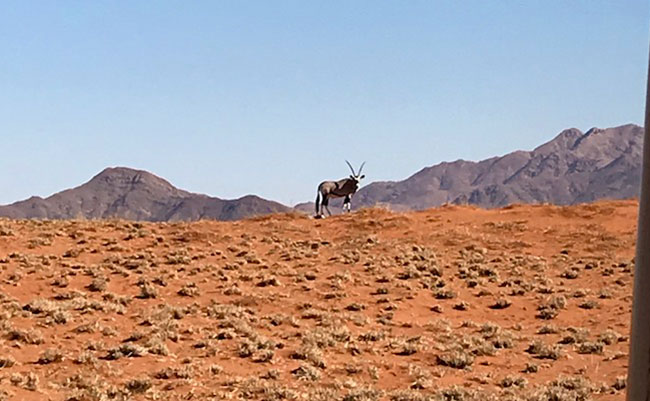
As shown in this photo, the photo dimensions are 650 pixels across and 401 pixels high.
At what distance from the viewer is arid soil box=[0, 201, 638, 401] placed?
9883mm

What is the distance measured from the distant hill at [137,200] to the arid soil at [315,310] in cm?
7145

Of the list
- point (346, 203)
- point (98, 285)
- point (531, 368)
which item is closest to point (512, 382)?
point (531, 368)

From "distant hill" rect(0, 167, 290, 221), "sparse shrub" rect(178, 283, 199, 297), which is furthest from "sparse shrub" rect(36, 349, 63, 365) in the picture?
"distant hill" rect(0, 167, 290, 221)

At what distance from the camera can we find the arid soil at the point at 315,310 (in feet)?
32.4

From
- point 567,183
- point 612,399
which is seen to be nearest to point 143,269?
point 612,399

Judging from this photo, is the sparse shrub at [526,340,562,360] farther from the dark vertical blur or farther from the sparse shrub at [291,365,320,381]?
the dark vertical blur

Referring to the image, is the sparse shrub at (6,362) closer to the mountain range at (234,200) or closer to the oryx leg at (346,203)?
the oryx leg at (346,203)

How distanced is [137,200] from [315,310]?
115 metres

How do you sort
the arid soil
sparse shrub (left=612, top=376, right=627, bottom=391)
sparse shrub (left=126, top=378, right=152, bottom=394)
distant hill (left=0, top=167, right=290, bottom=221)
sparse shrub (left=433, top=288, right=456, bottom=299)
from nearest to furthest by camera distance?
sparse shrub (left=126, top=378, right=152, bottom=394)
sparse shrub (left=612, top=376, right=627, bottom=391)
the arid soil
sparse shrub (left=433, top=288, right=456, bottom=299)
distant hill (left=0, top=167, right=290, bottom=221)

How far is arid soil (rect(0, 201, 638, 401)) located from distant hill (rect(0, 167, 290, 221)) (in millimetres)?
71453

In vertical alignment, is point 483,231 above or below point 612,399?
above

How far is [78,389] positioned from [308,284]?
982 cm

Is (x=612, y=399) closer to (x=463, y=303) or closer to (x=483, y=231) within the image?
(x=463, y=303)

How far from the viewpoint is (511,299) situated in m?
17.8
